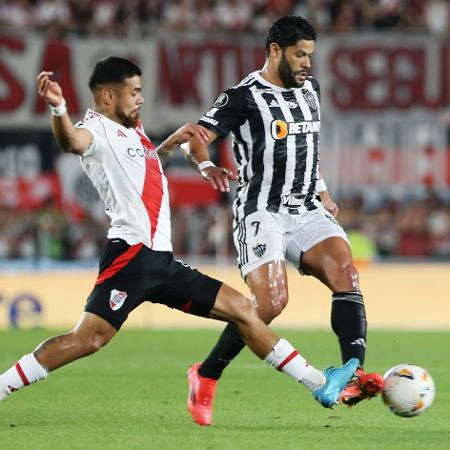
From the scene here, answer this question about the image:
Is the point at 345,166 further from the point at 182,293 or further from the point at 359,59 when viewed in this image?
the point at 182,293

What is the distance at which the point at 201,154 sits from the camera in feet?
22.4

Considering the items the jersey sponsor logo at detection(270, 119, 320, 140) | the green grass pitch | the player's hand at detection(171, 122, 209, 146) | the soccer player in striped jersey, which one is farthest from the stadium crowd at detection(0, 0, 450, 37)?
the player's hand at detection(171, 122, 209, 146)

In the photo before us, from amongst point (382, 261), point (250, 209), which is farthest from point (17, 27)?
point (250, 209)

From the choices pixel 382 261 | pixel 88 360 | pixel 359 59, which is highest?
pixel 359 59

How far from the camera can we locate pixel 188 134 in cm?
684

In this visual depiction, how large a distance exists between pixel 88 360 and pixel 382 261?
850 cm

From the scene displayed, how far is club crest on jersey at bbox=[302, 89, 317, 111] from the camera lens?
725 centimetres

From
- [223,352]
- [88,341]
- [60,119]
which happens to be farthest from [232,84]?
[60,119]

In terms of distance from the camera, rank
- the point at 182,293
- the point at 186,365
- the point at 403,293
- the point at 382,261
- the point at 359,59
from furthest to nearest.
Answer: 1. the point at 359,59
2. the point at 382,261
3. the point at 403,293
4. the point at 186,365
5. the point at 182,293

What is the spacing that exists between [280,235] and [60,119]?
1.84 m

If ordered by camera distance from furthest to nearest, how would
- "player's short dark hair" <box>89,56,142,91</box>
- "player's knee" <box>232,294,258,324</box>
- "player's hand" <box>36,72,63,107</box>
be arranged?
"player's short dark hair" <box>89,56,142,91</box>
"player's knee" <box>232,294,258,324</box>
"player's hand" <box>36,72,63,107</box>

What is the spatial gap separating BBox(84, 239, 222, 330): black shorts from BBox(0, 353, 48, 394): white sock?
1.25ft

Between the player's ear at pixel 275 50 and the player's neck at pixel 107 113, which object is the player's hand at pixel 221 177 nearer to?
the player's neck at pixel 107 113

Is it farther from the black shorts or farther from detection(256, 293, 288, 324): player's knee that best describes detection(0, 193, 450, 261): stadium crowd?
the black shorts
